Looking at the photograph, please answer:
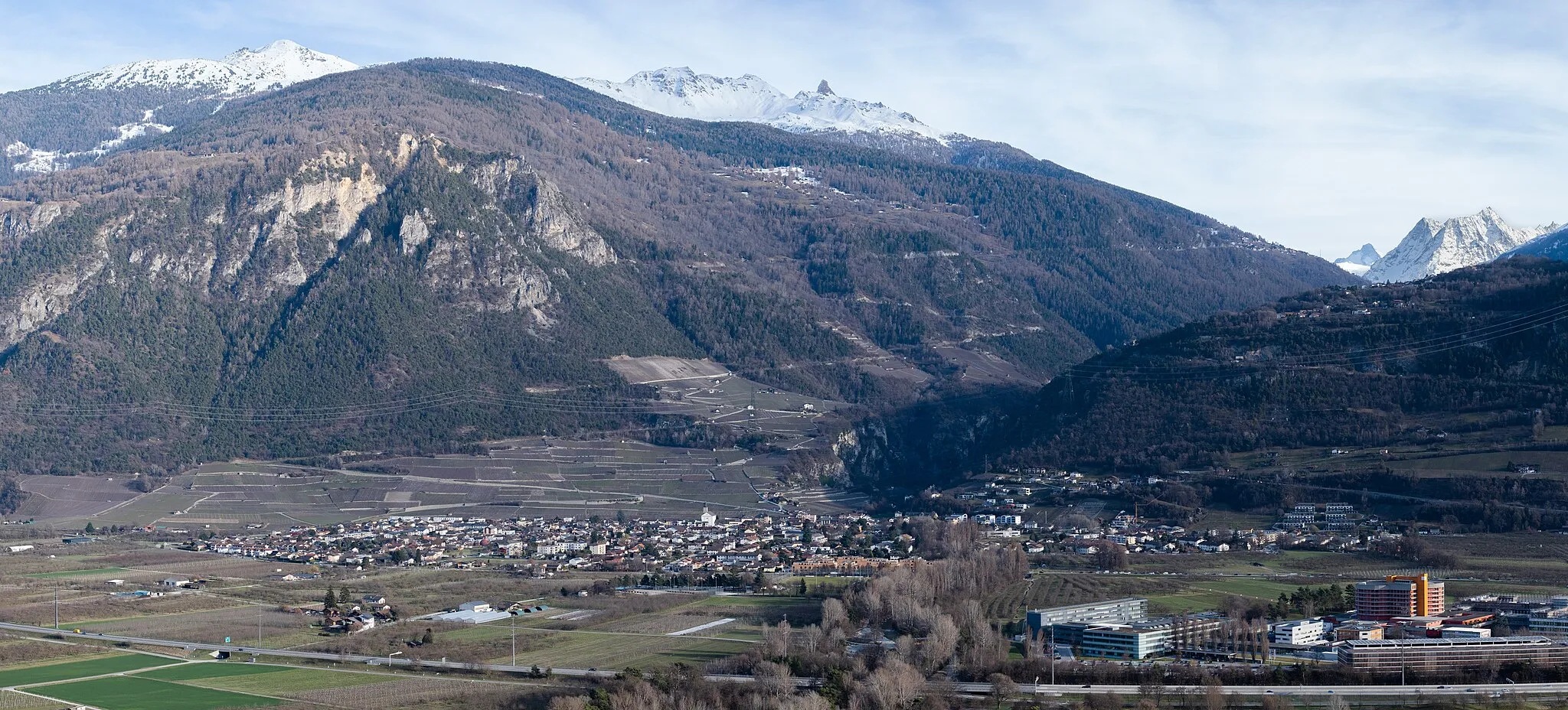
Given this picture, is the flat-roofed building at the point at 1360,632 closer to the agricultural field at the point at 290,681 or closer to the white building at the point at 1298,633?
the white building at the point at 1298,633

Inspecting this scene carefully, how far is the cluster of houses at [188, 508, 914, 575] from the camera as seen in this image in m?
105

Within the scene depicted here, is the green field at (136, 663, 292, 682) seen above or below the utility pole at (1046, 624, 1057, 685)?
below

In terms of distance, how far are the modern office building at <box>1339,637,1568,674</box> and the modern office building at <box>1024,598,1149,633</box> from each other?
1123 cm

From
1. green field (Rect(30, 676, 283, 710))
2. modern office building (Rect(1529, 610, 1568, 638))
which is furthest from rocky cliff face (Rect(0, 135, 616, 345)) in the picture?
modern office building (Rect(1529, 610, 1568, 638))

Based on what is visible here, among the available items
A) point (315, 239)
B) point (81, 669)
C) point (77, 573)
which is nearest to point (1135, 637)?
point (81, 669)

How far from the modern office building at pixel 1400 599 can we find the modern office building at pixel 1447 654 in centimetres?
788

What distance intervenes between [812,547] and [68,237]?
272 feet

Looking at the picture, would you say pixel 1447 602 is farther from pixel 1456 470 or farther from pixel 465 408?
pixel 465 408

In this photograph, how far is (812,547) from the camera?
10912 centimetres

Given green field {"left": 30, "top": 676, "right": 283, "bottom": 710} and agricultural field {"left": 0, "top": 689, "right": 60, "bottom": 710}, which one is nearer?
agricultural field {"left": 0, "top": 689, "right": 60, "bottom": 710}

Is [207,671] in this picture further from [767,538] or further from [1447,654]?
[1447,654]

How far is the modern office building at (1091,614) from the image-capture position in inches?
2975

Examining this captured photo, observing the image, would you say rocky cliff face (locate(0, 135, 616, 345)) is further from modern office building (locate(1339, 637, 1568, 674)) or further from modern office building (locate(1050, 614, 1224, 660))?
modern office building (locate(1339, 637, 1568, 674))

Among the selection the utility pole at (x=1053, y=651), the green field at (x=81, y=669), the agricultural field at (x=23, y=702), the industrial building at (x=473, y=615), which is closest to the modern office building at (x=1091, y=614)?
the utility pole at (x=1053, y=651)
